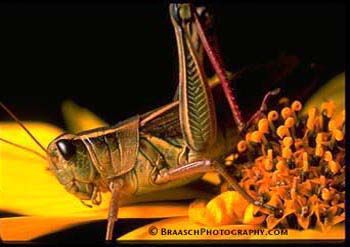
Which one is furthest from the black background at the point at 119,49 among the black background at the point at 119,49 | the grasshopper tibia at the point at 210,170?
the grasshopper tibia at the point at 210,170

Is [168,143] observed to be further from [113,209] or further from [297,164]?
[297,164]

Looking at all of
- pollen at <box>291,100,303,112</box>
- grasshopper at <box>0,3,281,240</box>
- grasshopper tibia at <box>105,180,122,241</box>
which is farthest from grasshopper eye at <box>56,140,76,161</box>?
pollen at <box>291,100,303,112</box>

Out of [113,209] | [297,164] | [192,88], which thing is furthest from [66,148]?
[297,164]

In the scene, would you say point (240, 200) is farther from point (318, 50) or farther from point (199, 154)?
point (318, 50)

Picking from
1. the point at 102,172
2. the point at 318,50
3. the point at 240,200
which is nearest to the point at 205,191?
the point at 240,200

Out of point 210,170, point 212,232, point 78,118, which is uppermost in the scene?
point 78,118

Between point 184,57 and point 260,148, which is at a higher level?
point 184,57

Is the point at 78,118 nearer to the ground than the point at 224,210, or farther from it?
farther from it
